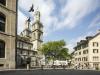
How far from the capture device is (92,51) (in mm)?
88188

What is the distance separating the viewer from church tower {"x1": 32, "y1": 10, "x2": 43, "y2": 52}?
5364 inches

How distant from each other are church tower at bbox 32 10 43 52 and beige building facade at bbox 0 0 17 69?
9273cm

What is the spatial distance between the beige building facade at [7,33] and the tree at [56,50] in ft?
183

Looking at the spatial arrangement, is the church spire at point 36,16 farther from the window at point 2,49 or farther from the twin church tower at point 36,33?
the window at point 2,49

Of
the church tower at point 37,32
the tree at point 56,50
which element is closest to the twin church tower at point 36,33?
the church tower at point 37,32

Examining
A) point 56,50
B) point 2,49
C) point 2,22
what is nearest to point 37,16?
point 56,50

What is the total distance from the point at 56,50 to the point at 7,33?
58401 millimetres

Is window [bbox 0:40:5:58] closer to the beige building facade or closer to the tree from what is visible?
the beige building facade

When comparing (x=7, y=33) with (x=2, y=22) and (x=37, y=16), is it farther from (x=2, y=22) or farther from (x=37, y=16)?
(x=37, y=16)

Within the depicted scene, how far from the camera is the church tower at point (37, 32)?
136 meters

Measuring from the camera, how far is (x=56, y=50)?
97625 millimetres

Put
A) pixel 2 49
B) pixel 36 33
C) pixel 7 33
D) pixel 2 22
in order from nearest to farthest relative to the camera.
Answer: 1. pixel 2 49
2. pixel 2 22
3. pixel 7 33
4. pixel 36 33

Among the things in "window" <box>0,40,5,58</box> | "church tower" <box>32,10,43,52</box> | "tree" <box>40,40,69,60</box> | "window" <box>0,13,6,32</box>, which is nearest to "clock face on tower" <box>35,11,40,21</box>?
"church tower" <box>32,10,43,52</box>

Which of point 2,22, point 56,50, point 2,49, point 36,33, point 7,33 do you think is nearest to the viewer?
point 2,49
